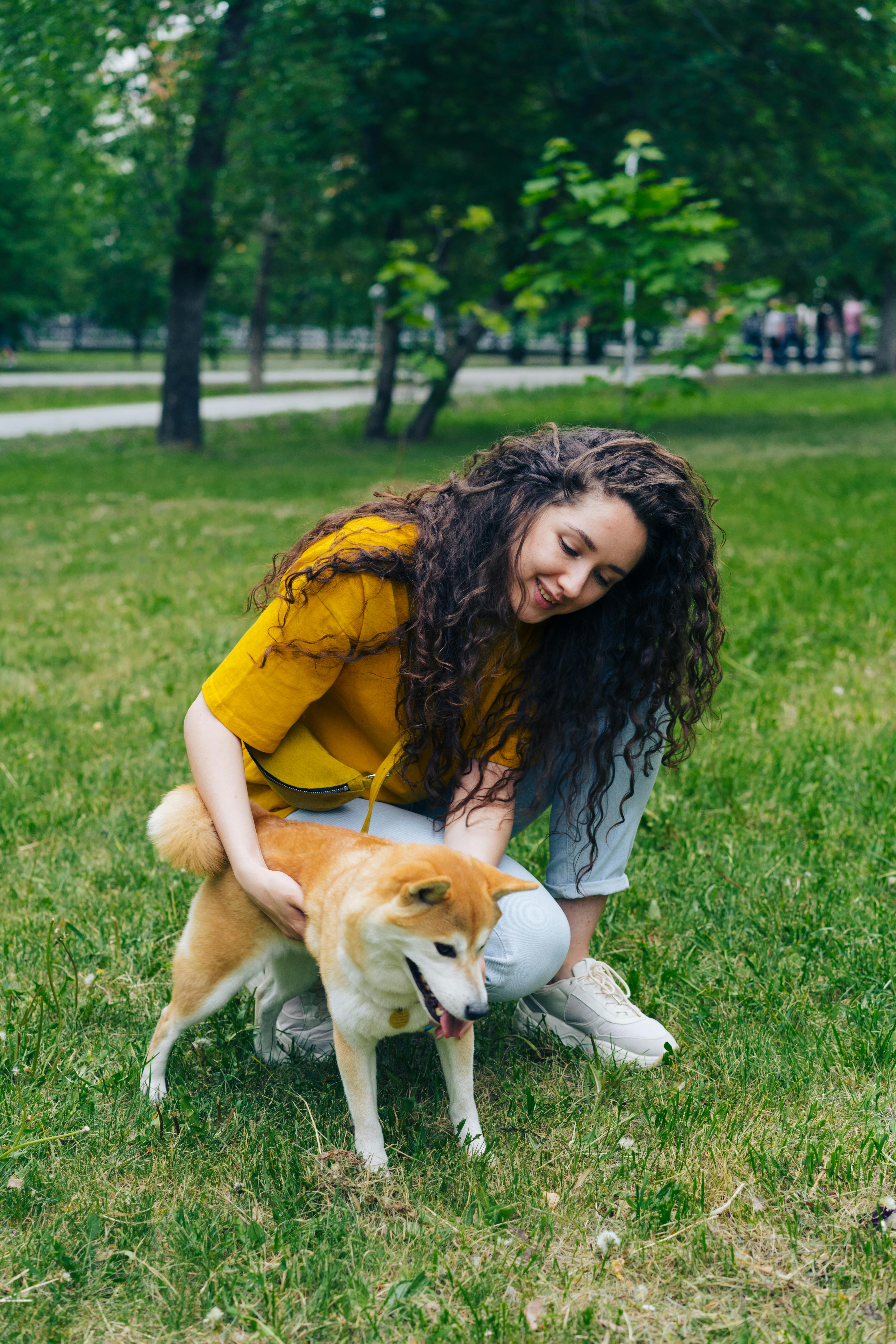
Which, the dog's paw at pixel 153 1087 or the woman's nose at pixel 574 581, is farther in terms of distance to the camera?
the dog's paw at pixel 153 1087

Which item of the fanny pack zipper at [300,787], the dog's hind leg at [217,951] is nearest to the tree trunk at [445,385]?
the fanny pack zipper at [300,787]

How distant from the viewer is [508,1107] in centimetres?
236

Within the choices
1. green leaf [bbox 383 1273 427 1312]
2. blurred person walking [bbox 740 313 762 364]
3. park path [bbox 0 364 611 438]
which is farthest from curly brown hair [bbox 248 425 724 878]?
blurred person walking [bbox 740 313 762 364]

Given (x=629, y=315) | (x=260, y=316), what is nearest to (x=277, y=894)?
(x=629, y=315)

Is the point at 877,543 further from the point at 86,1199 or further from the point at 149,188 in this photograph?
the point at 149,188

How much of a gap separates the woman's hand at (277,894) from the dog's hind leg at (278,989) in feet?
0.36

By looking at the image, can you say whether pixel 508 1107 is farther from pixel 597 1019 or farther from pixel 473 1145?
pixel 597 1019

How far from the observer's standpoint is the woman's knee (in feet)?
7.31

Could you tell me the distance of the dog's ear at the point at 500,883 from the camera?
6.47 ft

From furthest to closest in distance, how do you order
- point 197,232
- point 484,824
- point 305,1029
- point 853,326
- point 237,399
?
point 853,326
point 237,399
point 197,232
point 305,1029
point 484,824

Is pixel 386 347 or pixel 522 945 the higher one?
pixel 386 347

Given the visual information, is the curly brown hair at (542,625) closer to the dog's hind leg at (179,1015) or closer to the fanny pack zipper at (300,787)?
the fanny pack zipper at (300,787)

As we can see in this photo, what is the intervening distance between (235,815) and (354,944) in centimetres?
41

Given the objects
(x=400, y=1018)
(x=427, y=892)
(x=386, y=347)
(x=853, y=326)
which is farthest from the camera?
(x=853, y=326)
